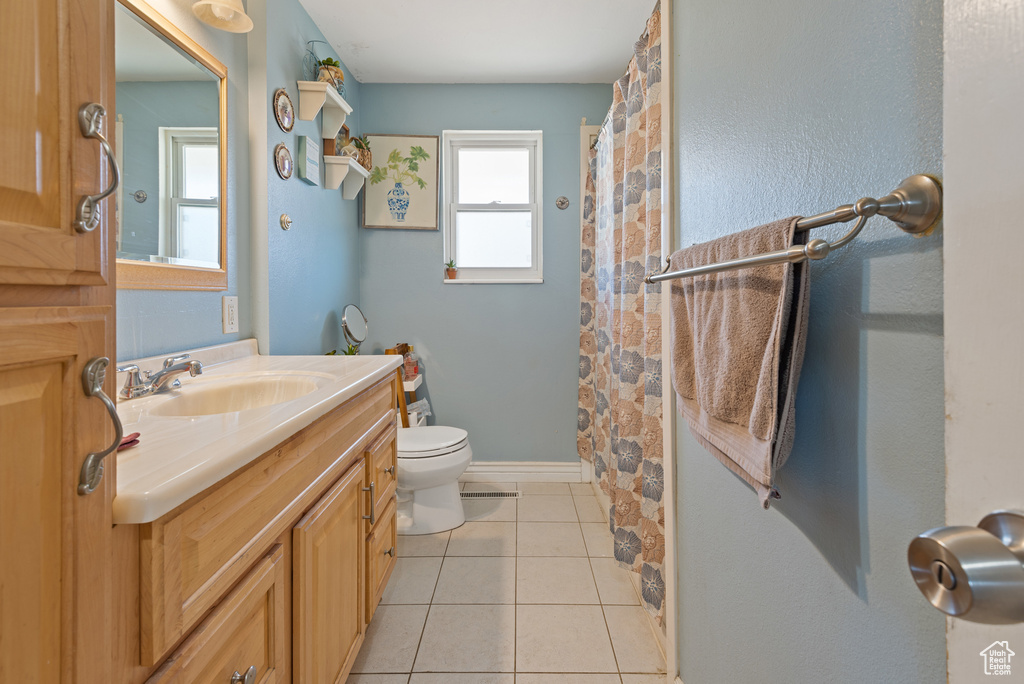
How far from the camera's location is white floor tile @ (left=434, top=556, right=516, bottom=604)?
71.7 inches

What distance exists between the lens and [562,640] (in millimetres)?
1604

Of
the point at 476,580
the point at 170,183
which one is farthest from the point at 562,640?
the point at 170,183

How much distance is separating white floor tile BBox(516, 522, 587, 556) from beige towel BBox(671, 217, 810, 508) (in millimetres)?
1378

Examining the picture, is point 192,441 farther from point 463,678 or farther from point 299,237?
point 299,237

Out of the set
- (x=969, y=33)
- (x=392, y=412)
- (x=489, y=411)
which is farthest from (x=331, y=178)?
(x=969, y=33)

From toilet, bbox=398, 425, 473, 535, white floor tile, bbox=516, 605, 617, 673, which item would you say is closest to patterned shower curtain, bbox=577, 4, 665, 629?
white floor tile, bbox=516, 605, 617, 673

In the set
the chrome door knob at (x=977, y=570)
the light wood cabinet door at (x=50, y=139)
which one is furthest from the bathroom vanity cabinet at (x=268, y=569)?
the chrome door knob at (x=977, y=570)

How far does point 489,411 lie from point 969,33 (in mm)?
2752

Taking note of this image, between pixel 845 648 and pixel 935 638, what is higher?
pixel 935 638

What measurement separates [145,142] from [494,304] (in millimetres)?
1889

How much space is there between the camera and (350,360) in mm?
1667

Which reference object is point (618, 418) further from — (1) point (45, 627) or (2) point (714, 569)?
(1) point (45, 627)

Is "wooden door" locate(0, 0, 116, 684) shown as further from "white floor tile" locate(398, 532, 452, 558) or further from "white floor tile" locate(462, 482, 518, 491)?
"white floor tile" locate(462, 482, 518, 491)

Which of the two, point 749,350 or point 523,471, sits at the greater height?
point 749,350
